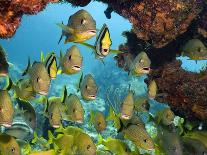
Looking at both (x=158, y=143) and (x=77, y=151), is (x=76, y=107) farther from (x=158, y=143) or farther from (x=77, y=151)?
(x=158, y=143)

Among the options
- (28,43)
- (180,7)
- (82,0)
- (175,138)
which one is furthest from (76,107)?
(28,43)

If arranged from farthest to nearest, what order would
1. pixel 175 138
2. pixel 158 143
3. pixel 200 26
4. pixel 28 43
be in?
pixel 28 43 → pixel 200 26 → pixel 158 143 → pixel 175 138

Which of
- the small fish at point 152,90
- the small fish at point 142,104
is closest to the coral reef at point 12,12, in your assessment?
the small fish at point 152,90

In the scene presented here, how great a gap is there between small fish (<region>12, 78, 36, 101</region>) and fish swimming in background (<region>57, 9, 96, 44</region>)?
1012 millimetres

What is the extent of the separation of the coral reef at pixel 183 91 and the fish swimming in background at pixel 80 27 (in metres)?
2.74

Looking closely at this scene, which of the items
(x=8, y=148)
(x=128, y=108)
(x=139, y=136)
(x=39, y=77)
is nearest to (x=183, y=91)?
(x=128, y=108)

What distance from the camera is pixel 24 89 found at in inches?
198

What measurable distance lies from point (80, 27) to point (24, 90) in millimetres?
1390

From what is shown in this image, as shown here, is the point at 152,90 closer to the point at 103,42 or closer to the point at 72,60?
the point at 72,60

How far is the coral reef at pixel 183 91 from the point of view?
20.1 ft

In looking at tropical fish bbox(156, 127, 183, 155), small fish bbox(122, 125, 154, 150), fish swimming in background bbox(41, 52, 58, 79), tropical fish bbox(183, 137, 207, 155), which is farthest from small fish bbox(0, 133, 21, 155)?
tropical fish bbox(183, 137, 207, 155)

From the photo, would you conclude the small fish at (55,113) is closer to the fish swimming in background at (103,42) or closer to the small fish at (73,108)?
the small fish at (73,108)

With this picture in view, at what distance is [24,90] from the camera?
5.03 m

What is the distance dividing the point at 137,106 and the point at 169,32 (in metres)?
1.69
